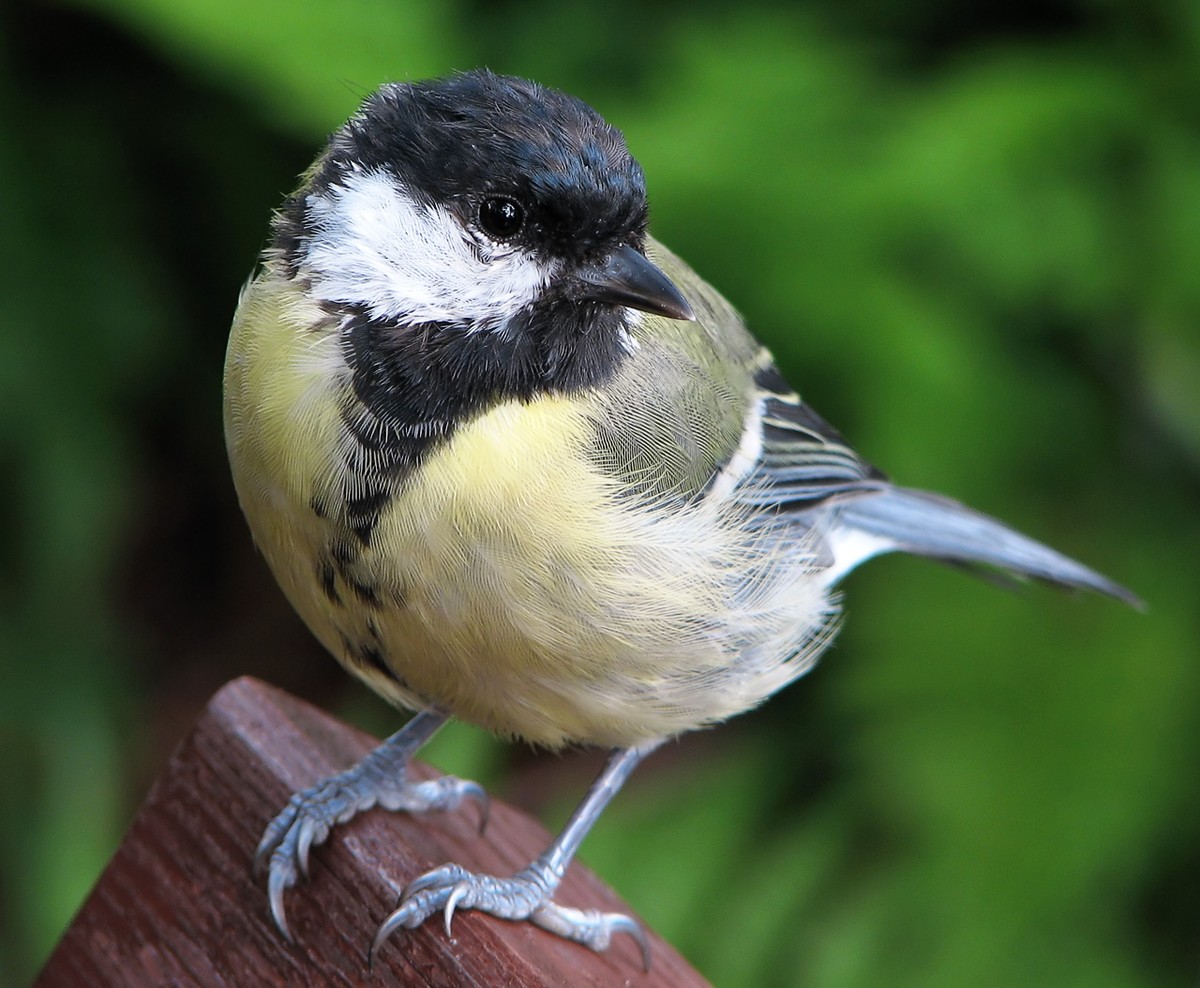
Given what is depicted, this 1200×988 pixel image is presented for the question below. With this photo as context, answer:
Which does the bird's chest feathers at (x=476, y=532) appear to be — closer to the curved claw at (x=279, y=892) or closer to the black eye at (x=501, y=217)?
the black eye at (x=501, y=217)

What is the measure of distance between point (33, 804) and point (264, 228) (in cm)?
120

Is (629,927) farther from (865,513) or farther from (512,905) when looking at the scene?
(865,513)

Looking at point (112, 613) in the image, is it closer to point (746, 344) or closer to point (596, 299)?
point (746, 344)

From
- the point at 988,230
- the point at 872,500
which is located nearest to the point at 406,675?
the point at 872,500

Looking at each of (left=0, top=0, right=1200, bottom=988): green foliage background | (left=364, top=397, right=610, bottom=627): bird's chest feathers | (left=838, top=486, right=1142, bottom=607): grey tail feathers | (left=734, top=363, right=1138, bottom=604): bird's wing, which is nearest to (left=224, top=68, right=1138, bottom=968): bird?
(left=364, top=397, right=610, bottom=627): bird's chest feathers

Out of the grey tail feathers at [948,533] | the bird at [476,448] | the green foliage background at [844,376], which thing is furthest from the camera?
the green foliage background at [844,376]

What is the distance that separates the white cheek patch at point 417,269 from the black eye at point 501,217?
0.06 feet

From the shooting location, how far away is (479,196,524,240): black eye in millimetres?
1589

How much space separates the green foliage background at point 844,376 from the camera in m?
2.54

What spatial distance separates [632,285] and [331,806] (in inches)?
26.1

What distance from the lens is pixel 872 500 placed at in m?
2.30

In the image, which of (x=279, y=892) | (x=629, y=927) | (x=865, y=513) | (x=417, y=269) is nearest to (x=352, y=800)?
(x=279, y=892)

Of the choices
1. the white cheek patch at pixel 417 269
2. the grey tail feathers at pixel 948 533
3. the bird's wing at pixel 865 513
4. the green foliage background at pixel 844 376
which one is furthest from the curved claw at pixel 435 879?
the green foliage background at pixel 844 376

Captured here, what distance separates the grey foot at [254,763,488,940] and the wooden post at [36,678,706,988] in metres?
0.02
